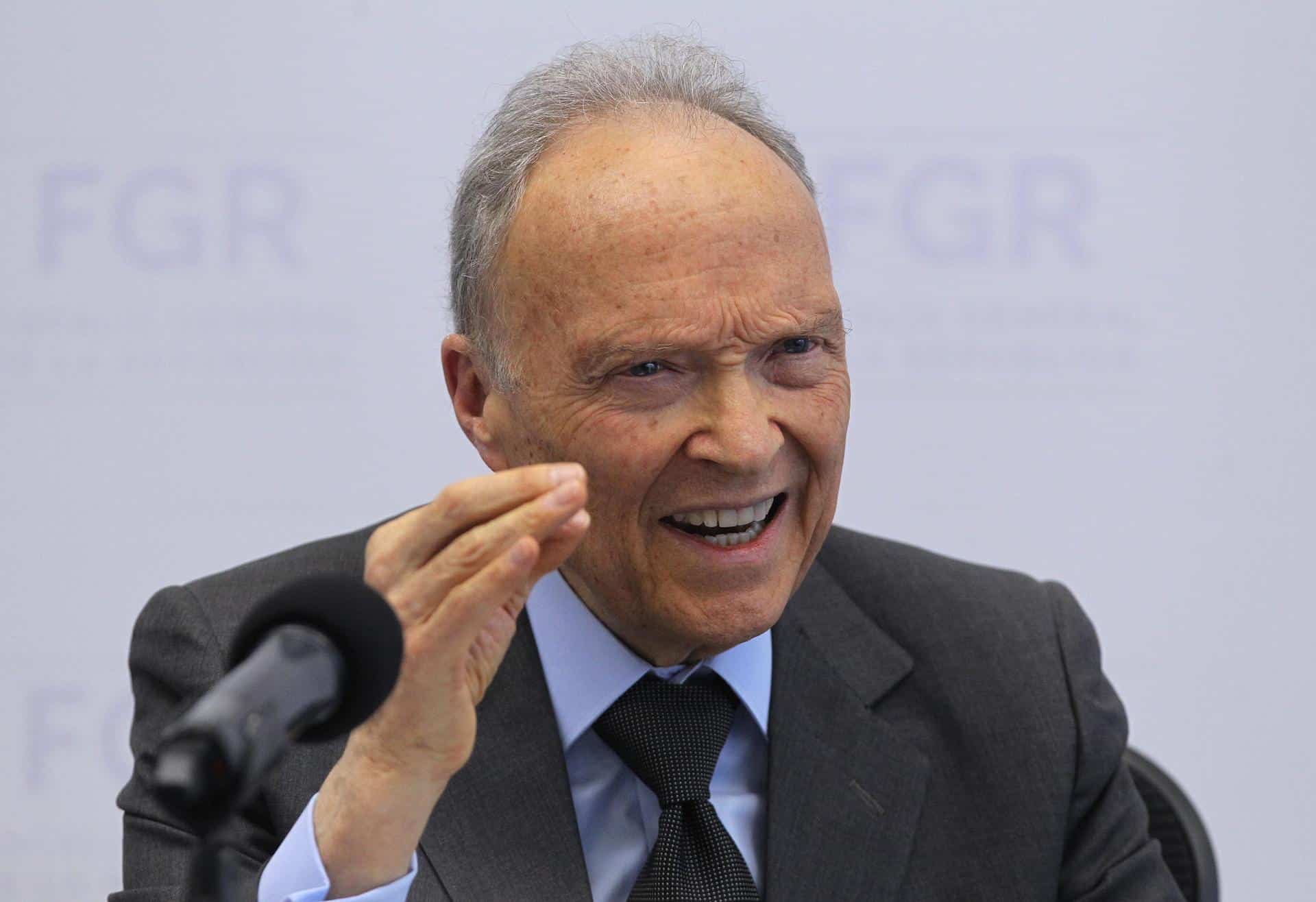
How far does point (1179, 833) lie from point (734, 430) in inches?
44.1

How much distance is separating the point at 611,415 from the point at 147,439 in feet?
5.76

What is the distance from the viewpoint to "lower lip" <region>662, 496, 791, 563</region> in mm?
1784

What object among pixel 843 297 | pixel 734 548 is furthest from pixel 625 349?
pixel 843 297

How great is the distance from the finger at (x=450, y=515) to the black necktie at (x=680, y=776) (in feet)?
2.02

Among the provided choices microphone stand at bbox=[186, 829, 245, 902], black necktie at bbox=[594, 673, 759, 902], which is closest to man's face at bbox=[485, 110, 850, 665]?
black necktie at bbox=[594, 673, 759, 902]

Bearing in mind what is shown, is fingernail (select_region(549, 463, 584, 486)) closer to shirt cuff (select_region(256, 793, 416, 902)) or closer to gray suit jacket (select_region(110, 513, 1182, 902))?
shirt cuff (select_region(256, 793, 416, 902))

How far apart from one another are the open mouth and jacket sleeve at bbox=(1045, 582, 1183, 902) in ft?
2.02

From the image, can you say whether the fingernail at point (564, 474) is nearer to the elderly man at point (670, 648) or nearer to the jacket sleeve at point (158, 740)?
the elderly man at point (670, 648)

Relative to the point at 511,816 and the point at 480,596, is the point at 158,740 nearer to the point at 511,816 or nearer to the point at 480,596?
the point at 511,816

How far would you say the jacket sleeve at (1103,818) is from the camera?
202 cm

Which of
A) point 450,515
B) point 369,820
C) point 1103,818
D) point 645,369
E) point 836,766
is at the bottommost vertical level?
point 1103,818

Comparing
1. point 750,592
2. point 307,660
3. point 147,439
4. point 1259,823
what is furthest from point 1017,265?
point 307,660

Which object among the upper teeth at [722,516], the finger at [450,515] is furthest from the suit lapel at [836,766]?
the finger at [450,515]

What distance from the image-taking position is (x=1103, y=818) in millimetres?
2066
